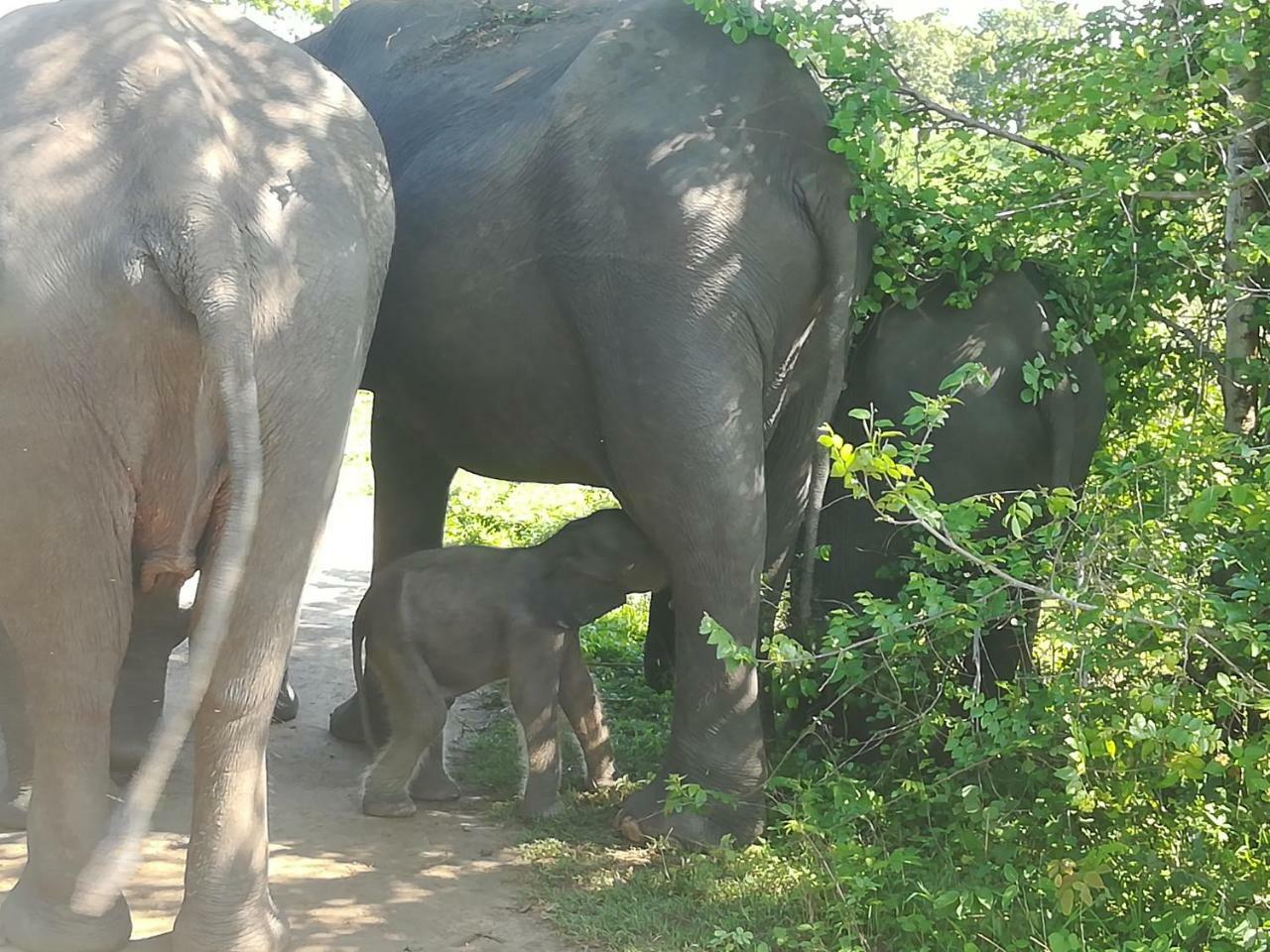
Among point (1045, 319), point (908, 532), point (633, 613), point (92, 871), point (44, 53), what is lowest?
point (633, 613)

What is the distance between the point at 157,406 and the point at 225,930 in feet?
4.05

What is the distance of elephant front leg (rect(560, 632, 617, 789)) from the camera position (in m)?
5.03

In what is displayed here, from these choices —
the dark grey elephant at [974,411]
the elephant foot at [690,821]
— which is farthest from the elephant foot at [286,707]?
the dark grey elephant at [974,411]

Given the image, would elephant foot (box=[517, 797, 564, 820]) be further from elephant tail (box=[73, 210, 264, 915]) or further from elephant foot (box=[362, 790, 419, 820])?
elephant tail (box=[73, 210, 264, 915])

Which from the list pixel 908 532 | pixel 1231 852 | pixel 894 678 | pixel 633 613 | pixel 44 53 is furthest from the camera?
pixel 633 613

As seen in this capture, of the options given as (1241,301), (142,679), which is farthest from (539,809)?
(1241,301)

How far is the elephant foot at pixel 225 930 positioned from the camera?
3455 millimetres

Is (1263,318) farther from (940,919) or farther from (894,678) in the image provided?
(940,919)

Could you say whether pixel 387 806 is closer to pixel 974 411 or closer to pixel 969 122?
pixel 974 411

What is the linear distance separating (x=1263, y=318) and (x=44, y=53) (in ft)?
11.7

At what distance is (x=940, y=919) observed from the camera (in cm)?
396

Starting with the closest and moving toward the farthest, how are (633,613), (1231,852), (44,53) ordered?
1. (44,53)
2. (1231,852)
3. (633,613)

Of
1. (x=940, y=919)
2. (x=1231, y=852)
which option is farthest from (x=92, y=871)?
(x=1231, y=852)

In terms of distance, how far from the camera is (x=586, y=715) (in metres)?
5.08
